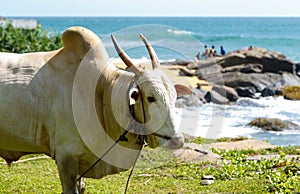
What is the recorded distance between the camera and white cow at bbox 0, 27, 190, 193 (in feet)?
13.2

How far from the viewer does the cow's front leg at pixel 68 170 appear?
4.15m

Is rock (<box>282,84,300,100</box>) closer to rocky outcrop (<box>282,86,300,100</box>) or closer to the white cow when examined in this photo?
rocky outcrop (<box>282,86,300,100</box>)

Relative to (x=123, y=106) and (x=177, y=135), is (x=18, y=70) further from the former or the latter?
(x=177, y=135)

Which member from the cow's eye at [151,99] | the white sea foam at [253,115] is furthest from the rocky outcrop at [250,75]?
the cow's eye at [151,99]

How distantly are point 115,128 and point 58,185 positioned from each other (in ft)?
7.59

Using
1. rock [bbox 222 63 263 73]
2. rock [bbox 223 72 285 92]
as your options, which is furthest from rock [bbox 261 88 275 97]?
rock [bbox 222 63 263 73]

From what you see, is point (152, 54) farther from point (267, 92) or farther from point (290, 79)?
point (290, 79)

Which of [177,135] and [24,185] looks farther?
[24,185]

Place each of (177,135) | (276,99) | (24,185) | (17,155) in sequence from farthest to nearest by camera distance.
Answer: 1. (276,99)
2. (24,185)
3. (17,155)
4. (177,135)

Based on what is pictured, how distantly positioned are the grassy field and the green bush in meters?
8.85

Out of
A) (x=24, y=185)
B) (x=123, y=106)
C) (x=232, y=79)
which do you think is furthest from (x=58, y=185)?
(x=232, y=79)

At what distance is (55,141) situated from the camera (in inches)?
164

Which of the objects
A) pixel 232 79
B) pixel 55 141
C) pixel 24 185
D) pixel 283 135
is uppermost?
pixel 55 141

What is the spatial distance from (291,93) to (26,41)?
38.5 ft
